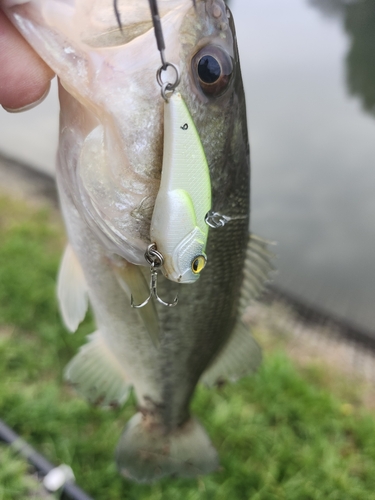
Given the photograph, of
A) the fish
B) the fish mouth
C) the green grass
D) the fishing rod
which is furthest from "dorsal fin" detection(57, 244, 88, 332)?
the green grass

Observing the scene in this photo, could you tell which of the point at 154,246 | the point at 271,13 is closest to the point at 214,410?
the point at 154,246

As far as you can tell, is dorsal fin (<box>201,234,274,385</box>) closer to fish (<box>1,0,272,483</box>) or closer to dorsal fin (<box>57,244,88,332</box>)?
fish (<box>1,0,272,483</box>)

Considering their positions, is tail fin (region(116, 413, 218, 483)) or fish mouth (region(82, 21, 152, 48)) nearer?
fish mouth (region(82, 21, 152, 48))

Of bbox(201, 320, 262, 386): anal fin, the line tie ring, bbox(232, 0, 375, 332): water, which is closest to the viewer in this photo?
the line tie ring

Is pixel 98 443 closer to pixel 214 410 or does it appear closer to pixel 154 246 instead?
pixel 214 410

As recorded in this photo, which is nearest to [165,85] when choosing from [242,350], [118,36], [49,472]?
[118,36]

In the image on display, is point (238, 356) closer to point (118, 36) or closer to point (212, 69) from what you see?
point (212, 69)
